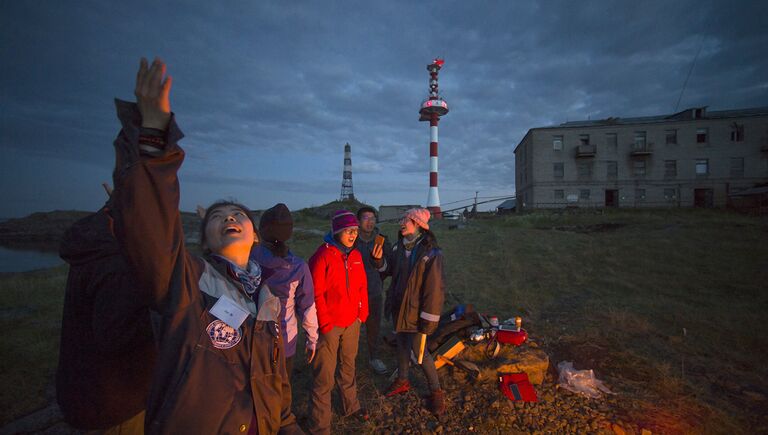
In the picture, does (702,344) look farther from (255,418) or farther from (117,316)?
(117,316)

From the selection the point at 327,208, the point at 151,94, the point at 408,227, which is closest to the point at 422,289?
the point at 408,227

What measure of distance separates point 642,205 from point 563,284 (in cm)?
3156

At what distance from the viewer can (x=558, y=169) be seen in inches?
1325

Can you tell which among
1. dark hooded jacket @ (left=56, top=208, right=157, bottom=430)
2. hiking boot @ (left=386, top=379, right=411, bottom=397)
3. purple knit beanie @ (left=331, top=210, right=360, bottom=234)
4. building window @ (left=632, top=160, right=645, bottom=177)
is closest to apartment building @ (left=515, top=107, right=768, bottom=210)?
building window @ (left=632, top=160, right=645, bottom=177)

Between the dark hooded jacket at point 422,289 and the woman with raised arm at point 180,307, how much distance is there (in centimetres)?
203

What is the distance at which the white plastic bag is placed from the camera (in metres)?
3.49

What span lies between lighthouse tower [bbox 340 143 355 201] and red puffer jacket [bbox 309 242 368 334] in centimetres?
5086

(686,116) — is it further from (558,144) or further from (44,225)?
(44,225)

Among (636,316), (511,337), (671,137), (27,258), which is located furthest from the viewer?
(671,137)

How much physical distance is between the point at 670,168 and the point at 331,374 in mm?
41787

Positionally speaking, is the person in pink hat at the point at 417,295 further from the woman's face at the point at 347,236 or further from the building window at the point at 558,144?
the building window at the point at 558,144

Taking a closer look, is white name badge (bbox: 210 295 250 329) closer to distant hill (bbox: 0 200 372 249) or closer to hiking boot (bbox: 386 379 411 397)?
hiking boot (bbox: 386 379 411 397)

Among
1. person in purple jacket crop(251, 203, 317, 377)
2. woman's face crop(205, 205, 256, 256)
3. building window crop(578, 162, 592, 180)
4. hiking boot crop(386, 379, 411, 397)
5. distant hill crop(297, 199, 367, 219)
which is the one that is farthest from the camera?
distant hill crop(297, 199, 367, 219)

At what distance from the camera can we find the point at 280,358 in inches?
61.1
